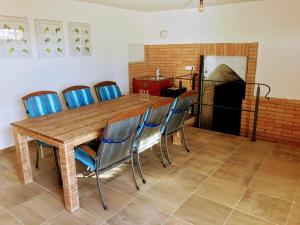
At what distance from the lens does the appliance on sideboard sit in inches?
193

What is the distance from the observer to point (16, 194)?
8.12 feet

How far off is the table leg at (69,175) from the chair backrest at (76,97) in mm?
1371

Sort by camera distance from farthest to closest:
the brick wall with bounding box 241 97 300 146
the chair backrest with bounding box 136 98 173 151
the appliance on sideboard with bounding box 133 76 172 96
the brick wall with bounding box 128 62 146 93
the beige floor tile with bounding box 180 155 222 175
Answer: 1. the brick wall with bounding box 128 62 146 93
2. the appliance on sideboard with bounding box 133 76 172 96
3. the brick wall with bounding box 241 97 300 146
4. the beige floor tile with bounding box 180 155 222 175
5. the chair backrest with bounding box 136 98 173 151

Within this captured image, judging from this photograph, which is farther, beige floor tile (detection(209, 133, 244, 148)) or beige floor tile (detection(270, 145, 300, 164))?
beige floor tile (detection(209, 133, 244, 148))

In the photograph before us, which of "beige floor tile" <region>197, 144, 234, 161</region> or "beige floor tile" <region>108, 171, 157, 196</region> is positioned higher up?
"beige floor tile" <region>197, 144, 234, 161</region>

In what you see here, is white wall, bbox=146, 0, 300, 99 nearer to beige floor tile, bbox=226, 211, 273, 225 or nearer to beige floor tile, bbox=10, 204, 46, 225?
beige floor tile, bbox=226, 211, 273, 225

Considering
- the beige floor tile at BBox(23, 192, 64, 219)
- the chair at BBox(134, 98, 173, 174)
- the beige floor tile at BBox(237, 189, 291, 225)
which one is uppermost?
the chair at BBox(134, 98, 173, 174)

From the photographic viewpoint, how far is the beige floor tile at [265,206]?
2.15 m

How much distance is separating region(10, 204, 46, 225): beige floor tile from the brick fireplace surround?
343 cm

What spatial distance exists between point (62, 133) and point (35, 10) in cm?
219

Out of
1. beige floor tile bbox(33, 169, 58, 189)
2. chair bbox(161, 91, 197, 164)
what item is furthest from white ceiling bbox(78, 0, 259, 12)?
beige floor tile bbox(33, 169, 58, 189)

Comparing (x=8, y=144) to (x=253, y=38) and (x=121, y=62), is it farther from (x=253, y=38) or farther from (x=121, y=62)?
(x=253, y=38)

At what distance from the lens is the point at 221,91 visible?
4766mm

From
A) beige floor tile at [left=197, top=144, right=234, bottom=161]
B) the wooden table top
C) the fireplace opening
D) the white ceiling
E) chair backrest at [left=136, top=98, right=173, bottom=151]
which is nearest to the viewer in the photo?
the wooden table top
